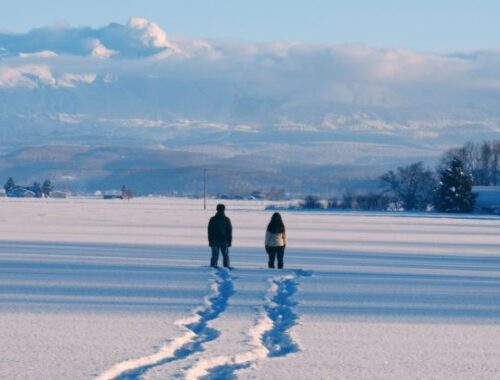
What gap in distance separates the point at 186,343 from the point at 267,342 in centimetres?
83

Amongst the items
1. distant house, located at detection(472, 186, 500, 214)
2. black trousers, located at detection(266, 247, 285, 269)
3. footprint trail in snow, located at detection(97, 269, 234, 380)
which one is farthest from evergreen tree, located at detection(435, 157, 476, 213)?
footprint trail in snow, located at detection(97, 269, 234, 380)

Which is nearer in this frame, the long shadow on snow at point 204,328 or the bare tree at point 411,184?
the long shadow on snow at point 204,328

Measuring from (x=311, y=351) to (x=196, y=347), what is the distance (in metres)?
1.13

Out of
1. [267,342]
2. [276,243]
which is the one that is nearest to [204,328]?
[267,342]

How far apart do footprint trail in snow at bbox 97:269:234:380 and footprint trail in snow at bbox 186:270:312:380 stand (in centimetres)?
45

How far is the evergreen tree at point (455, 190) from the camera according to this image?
273 ft

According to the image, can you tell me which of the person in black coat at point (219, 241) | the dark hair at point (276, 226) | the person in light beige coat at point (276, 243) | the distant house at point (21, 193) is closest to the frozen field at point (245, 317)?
the person in light beige coat at point (276, 243)

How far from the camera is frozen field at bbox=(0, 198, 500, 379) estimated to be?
9562 mm

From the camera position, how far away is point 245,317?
42.1 ft

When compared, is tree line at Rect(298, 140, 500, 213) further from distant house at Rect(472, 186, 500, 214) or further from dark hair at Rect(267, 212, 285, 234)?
dark hair at Rect(267, 212, 285, 234)

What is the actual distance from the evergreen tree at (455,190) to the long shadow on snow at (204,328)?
67.4m

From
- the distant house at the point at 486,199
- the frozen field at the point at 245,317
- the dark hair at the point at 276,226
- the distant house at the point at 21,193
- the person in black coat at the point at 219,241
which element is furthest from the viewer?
the distant house at the point at 21,193

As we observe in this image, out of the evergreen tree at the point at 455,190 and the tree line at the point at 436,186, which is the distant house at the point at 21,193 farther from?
the evergreen tree at the point at 455,190

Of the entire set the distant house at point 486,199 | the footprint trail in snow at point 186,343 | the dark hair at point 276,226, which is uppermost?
the distant house at point 486,199
